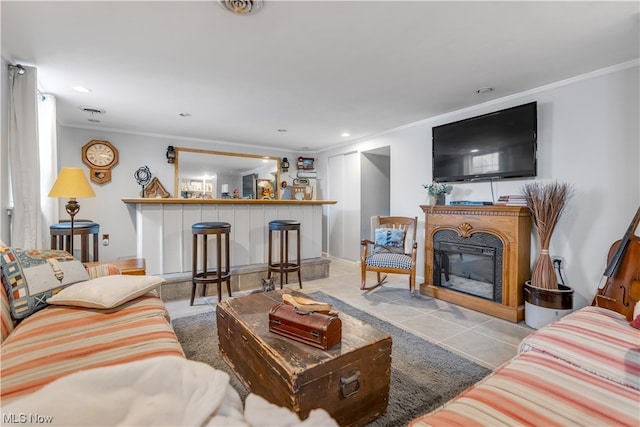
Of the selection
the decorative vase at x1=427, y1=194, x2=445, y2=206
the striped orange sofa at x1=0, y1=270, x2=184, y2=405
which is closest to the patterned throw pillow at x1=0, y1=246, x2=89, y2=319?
the striped orange sofa at x1=0, y1=270, x2=184, y2=405

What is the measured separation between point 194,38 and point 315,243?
10.1 ft

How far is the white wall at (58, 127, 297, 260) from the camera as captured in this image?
446 cm

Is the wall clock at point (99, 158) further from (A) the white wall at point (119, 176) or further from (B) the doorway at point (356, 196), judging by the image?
(B) the doorway at point (356, 196)

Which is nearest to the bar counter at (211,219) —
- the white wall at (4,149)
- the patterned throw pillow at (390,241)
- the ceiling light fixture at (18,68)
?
the white wall at (4,149)

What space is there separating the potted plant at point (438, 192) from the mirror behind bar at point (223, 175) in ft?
11.1

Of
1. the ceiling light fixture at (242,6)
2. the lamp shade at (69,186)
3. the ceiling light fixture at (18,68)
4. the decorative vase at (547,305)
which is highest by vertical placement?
the ceiling light fixture at (242,6)

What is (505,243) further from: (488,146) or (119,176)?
(119,176)

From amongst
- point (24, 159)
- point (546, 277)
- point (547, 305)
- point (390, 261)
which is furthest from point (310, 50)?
point (547, 305)

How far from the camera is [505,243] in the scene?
2.87m

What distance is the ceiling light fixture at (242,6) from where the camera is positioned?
1679mm

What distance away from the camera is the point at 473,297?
10.1 feet

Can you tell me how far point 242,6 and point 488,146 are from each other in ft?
9.27

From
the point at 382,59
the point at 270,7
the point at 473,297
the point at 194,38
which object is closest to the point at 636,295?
the point at 473,297

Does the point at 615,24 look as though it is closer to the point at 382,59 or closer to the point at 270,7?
the point at 382,59
